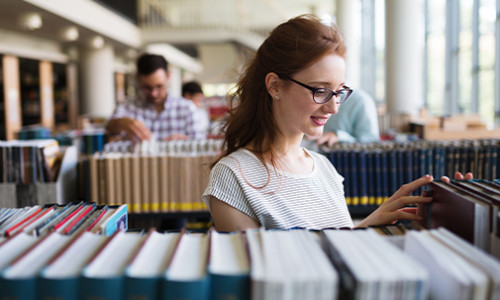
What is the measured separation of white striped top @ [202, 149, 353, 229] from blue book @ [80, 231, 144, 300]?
61 cm

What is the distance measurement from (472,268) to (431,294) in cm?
8

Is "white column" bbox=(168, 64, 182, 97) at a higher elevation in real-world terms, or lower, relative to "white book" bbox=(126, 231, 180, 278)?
higher

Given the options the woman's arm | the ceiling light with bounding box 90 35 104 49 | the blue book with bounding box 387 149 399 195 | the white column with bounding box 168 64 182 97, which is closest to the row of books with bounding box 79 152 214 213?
the blue book with bounding box 387 149 399 195

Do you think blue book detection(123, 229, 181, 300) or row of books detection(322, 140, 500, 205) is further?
row of books detection(322, 140, 500, 205)

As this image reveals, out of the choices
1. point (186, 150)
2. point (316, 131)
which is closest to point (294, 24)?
point (316, 131)

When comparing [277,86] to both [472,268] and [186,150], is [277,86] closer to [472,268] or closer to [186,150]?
[472,268]

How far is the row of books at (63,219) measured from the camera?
0.98 metres

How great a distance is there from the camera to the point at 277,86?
4.97 ft

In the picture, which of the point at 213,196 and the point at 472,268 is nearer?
the point at 472,268

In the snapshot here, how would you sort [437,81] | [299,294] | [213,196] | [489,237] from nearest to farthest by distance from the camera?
1. [299,294]
2. [489,237]
3. [213,196]
4. [437,81]

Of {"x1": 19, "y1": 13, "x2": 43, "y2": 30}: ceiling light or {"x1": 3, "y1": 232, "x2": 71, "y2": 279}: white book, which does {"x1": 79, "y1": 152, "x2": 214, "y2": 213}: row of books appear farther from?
{"x1": 19, "y1": 13, "x2": 43, "y2": 30}: ceiling light

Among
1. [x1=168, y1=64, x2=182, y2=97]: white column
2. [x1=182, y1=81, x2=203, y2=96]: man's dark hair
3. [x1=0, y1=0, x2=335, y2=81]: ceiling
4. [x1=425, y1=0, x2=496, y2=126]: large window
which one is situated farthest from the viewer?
[x1=168, y1=64, x2=182, y2=97]: white column

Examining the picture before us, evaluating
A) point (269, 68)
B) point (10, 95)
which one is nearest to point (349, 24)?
point (10, 95)

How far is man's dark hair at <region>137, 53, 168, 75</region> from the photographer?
3740 millimetres
